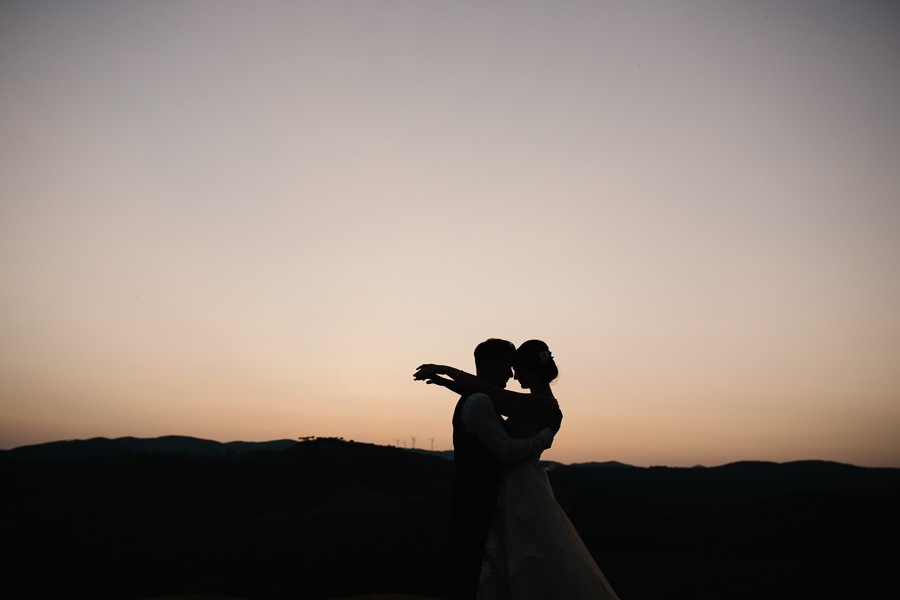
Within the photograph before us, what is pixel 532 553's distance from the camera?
173 inches

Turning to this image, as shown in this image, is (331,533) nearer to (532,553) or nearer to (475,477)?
(475,477)

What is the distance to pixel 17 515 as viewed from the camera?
24484mm

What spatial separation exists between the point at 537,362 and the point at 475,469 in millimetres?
1017

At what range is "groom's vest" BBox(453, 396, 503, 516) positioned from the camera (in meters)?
4.59

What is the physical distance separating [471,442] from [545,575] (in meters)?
1.08

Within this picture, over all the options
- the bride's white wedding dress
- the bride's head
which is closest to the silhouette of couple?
the bride's white wedding dress

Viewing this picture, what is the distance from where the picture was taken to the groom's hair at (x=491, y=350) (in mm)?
4867

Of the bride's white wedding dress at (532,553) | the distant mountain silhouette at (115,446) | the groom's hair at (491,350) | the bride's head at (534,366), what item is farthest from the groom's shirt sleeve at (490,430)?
the distant mountain silhouette at (115,446)

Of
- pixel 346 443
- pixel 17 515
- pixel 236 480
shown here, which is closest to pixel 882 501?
pixel 346 443

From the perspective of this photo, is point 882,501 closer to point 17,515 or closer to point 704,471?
point 17,515

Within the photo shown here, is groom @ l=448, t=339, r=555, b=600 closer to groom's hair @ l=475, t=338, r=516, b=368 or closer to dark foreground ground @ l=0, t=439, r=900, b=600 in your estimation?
groom's hair @ l=475, t=338, r=516, b=368

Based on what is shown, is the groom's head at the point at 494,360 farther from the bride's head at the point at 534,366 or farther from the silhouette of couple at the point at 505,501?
the bride's head at the point at 534,366

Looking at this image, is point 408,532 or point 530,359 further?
point 408,532

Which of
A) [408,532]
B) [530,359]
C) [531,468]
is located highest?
[530,359]
